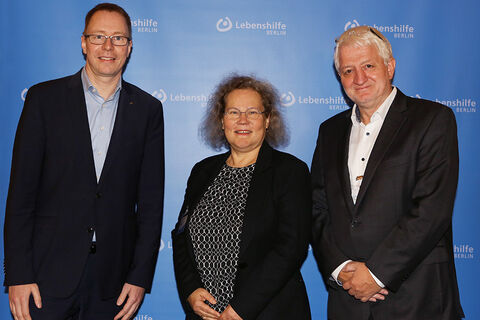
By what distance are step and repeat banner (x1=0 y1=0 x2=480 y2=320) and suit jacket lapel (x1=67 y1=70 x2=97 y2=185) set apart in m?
1.17

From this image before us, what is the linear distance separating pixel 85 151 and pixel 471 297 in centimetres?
310

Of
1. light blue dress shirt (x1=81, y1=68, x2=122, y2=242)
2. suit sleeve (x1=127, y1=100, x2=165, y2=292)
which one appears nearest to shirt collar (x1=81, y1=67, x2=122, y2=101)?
light blue dress shirt (x1=81, y1=68, x2=122, y2=242)

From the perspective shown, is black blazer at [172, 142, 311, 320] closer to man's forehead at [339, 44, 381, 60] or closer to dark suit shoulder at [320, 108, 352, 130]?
dark suit shoulder at [320, 108, 352, 130]

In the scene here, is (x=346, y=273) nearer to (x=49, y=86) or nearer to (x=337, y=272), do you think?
(x=337, y=272)

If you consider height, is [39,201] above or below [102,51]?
below

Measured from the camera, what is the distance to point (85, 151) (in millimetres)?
2404

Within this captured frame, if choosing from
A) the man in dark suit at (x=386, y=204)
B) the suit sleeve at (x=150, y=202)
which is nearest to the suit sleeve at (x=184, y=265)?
the suit sleeve at (x=150, y=202)

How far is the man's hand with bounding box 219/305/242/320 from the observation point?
2.29 metres

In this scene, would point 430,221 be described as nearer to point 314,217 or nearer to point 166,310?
point 314,217

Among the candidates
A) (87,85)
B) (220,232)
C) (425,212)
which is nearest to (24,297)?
(220,232)

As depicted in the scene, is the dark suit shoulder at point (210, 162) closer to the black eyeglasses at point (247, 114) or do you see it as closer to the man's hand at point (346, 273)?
the black eyeglasses at point (247, 114)

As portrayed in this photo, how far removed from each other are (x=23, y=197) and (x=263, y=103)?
137cm

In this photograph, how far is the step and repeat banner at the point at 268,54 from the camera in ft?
11.7

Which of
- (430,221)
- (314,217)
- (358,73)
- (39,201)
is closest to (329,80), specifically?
(358,73)
